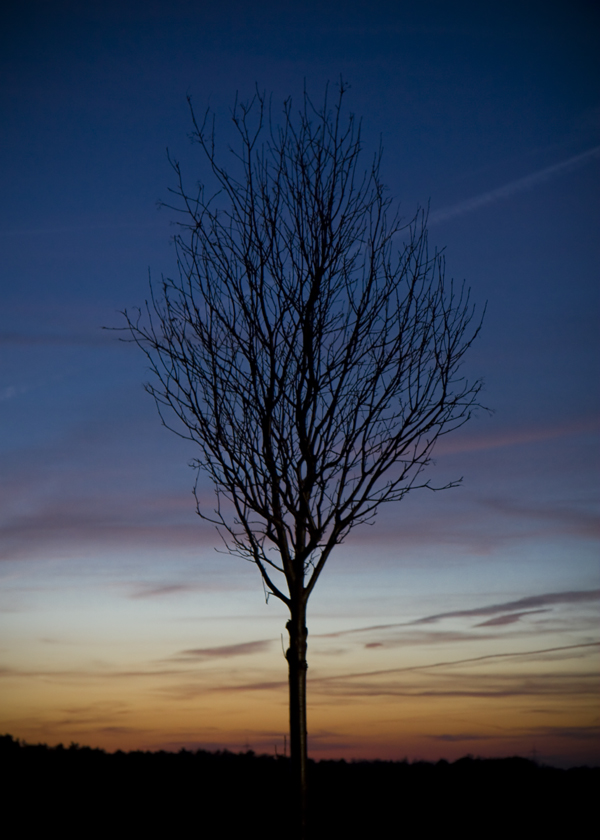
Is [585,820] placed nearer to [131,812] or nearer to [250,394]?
[131,812]

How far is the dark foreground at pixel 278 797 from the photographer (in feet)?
29.0

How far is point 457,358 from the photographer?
27.7 ft

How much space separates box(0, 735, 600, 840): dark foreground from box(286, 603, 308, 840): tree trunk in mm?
1569

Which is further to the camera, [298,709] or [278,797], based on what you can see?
[278,797]

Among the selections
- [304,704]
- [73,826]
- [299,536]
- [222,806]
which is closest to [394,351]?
[299,536]

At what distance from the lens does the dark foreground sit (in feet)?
29.0

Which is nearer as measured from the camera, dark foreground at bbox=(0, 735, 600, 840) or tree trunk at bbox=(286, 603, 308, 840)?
tree trunk at bbox=(286, 603, 308, 840)

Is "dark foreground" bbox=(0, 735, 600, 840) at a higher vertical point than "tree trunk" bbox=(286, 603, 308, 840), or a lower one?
lower

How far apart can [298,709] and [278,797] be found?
10.3 feet

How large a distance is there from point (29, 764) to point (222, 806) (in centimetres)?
362

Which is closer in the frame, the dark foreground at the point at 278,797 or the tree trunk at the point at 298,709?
the tree trunk at the point at 298,709

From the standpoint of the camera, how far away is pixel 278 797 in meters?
9.88

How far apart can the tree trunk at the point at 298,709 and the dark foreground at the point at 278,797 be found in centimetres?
157

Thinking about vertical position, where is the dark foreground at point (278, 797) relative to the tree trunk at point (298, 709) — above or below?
below
